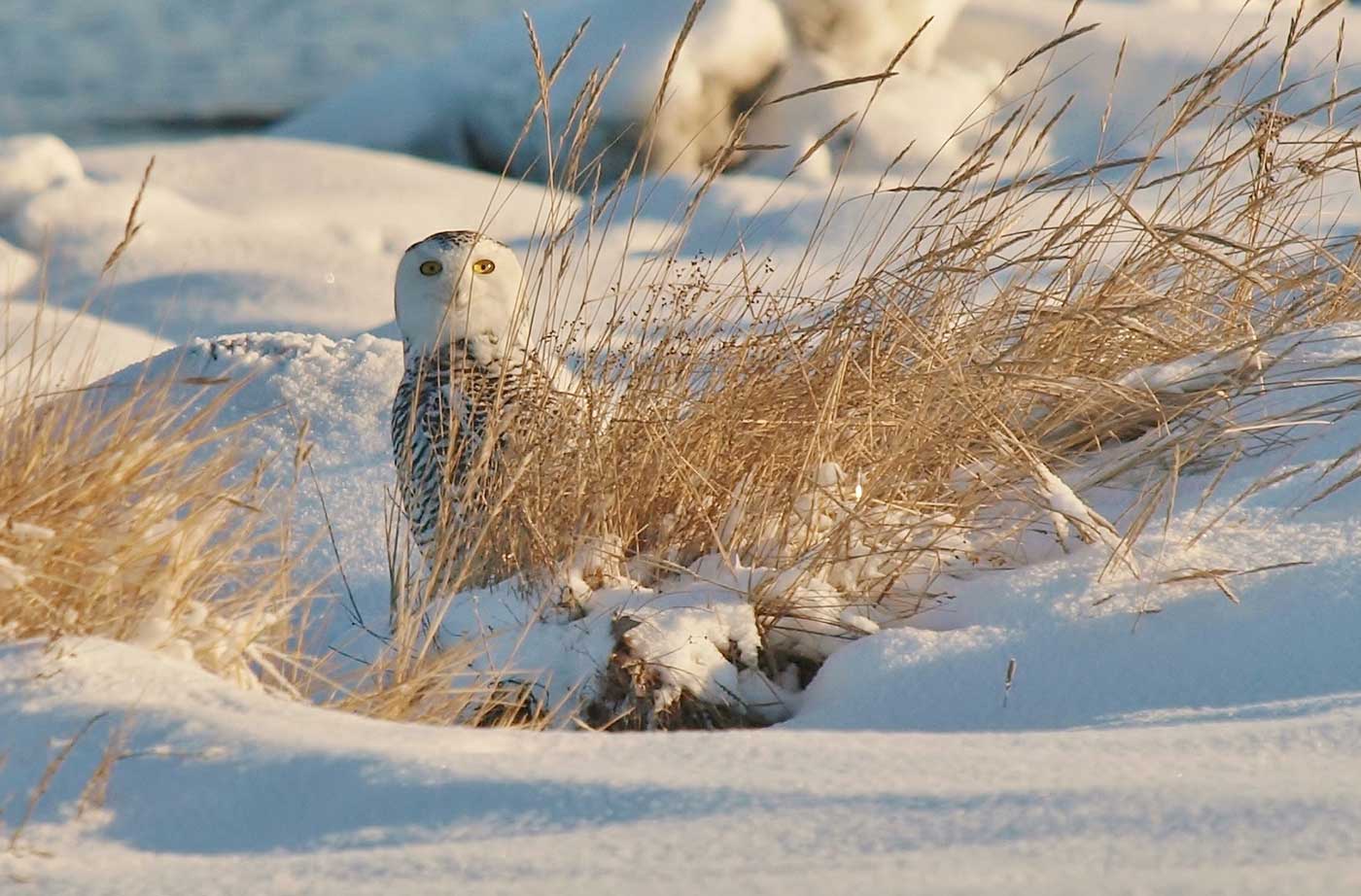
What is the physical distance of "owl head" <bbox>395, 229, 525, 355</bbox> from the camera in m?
2.68

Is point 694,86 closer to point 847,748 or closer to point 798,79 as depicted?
point 798,79

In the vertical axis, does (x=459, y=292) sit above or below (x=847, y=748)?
above

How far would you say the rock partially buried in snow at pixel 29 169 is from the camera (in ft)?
20.6

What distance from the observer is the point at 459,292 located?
267 cm

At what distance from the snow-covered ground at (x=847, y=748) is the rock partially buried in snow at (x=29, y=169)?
10.1ft

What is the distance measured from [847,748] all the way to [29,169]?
18.9ft

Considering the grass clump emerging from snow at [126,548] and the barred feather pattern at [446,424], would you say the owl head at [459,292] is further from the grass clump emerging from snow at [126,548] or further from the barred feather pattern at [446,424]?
the grass clump emerging from snow at [126,548]

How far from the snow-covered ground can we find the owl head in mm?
412

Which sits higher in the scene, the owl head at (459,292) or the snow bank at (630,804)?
the owl head at (459,292)

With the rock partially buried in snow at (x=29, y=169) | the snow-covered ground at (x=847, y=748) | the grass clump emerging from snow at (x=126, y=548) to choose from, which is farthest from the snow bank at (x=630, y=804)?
the rock partially buried in snow at (x=29, y=169)

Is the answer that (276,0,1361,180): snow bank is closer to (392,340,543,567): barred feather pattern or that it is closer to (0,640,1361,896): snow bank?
(392,340,543,567): barred feather pattern

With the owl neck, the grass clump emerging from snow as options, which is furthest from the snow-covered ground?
the owl neck

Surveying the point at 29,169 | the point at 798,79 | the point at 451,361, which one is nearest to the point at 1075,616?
the point at 451,361

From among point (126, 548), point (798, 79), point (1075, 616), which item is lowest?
point (1075, 616)
